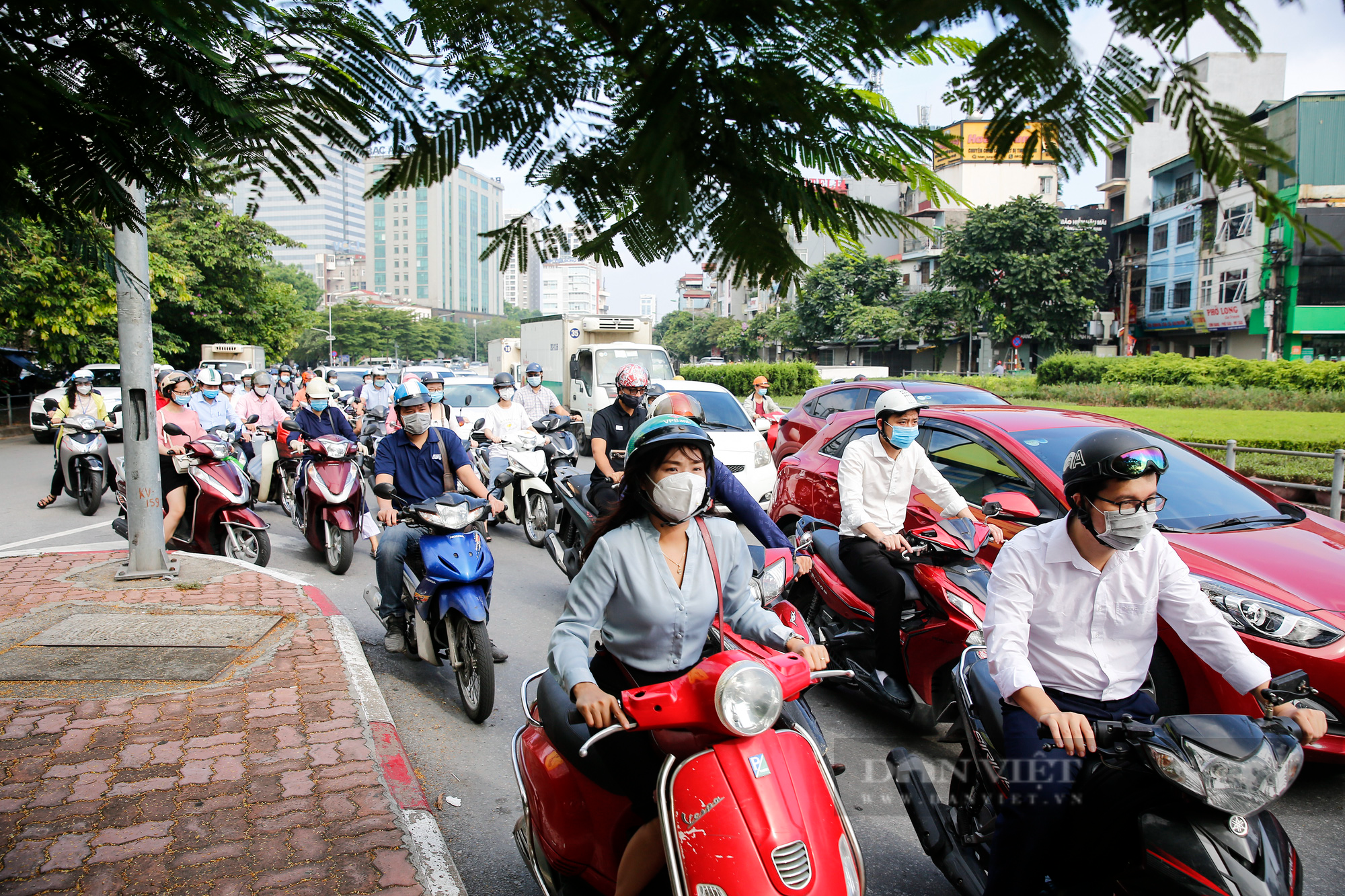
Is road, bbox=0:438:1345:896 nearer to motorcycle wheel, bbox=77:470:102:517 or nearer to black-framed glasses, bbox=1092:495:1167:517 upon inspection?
black-framed glasses, bbox=1092:495:1167:517

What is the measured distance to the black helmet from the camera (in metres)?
2.33

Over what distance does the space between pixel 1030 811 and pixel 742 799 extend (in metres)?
0.91

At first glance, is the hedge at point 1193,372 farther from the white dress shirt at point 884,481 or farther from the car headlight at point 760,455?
the white dress shirt at point 884,481

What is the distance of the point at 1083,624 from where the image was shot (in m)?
2.54

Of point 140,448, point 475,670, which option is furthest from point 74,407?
point 475,670

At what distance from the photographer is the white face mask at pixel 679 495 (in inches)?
97.1

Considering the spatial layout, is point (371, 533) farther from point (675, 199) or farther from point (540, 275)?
point (675, 199)

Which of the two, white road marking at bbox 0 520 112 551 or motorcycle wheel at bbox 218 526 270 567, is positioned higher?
motorcycle wheel at bbox 218 526 270 567

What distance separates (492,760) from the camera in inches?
159

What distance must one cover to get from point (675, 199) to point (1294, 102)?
2.88 ft

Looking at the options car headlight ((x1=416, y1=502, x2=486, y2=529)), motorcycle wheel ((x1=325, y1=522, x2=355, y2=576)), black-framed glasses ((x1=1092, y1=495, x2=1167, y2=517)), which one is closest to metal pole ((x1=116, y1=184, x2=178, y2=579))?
motorcycle wheel ((x1=325, y1=522, x2=355, y2=576))

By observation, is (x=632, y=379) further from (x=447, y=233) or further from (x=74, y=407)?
(x=74, y=407)

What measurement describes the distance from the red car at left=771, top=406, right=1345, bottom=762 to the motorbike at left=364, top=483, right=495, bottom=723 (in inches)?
98.5

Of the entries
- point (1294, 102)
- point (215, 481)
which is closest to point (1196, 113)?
point (1294, 102)
